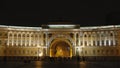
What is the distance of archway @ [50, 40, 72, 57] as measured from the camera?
90.4m

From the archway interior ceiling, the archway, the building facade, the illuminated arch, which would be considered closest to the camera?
the building facade

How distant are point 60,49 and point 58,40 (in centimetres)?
335

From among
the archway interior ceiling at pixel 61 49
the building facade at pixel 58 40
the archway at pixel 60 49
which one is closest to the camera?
the building facade at pixel 58 40

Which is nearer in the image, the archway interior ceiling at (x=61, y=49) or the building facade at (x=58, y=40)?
the building facade at (x=58, y=40)

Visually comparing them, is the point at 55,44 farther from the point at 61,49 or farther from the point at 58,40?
the point at 61,49

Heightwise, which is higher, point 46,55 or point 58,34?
point 58,34

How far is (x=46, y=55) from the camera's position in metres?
86.4

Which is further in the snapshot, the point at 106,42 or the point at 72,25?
the point at 72,25

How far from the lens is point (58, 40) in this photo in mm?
89875

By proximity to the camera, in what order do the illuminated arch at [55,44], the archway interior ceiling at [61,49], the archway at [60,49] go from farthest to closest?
the archway interior ceiling at [61,49] → the archway at [60,49] → the illuminated arch at [55,44]

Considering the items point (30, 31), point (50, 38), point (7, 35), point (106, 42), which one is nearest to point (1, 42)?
point (7, 35)

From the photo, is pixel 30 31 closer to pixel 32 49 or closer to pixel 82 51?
pixel 32 49

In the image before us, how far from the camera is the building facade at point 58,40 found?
83.6 meters

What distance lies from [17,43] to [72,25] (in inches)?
680
